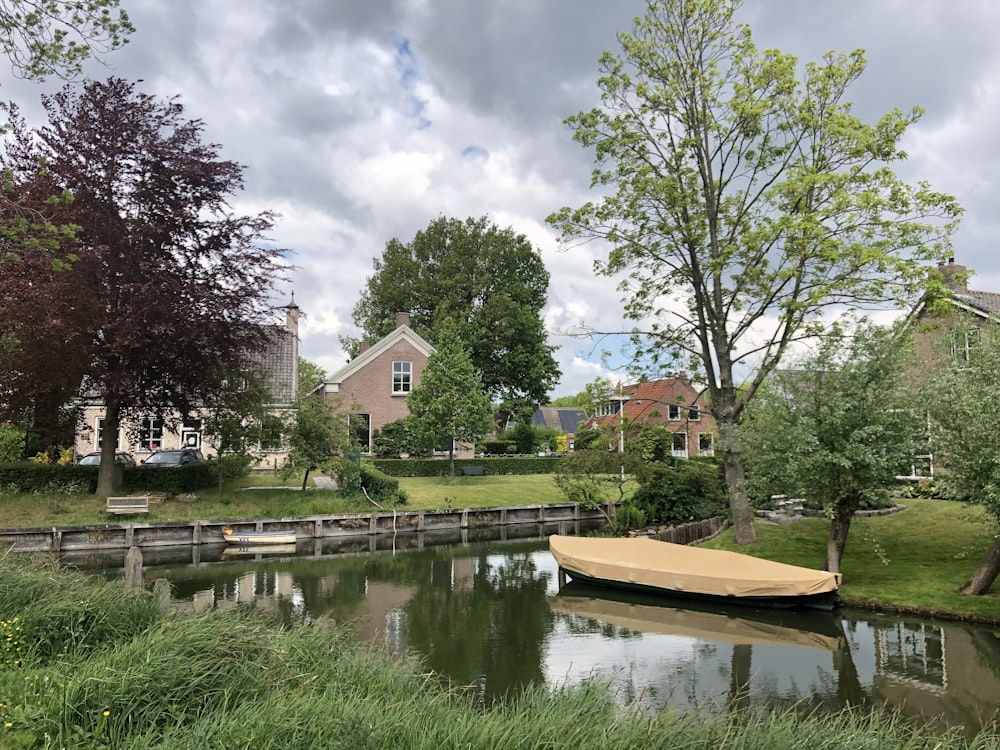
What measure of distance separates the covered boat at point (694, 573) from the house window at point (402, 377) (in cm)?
2408

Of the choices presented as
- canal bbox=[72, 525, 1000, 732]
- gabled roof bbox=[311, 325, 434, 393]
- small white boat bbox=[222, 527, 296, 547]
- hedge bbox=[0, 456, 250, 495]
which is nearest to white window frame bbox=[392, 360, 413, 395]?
gabled roof bbox=[311, 325, 434, 393]

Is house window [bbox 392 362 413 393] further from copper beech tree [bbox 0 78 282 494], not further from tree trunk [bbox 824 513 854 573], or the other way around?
tree trunk [bbox 824 513 854 573]

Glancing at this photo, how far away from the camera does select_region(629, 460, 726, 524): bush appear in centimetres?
2389

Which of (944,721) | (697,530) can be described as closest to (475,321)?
(697,530)

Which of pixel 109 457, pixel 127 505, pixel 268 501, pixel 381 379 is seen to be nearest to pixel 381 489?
pixel 268 501

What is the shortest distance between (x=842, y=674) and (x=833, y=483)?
4.79 meters

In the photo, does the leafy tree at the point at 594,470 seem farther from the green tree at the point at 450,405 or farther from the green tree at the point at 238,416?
the green tree at the point at 238,416

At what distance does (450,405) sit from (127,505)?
1448 centimetres

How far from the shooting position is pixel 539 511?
96.0 feet

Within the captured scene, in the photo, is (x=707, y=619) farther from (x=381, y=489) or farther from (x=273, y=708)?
(x=381, y=489)

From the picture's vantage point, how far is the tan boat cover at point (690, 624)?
1270 cm

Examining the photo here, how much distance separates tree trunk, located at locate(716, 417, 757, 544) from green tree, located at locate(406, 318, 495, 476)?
48.9 ft

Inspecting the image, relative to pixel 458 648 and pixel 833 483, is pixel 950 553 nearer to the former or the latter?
pixel 833 483

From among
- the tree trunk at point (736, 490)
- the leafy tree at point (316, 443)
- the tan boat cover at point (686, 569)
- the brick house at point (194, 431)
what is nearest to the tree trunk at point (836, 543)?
the tan boat cover at point (686, 569)
